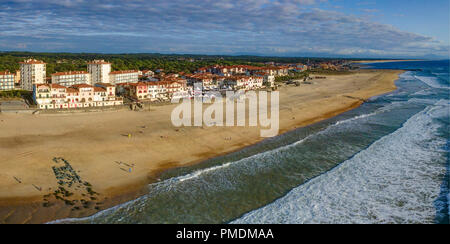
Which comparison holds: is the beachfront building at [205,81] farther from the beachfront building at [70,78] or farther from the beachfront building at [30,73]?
the beachfront building at [30,73]

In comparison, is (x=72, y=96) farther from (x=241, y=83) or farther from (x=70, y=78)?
(x=241, y=83)

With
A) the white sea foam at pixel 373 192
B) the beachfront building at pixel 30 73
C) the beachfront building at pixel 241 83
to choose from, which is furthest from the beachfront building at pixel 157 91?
the white sea foam at pixel 373 192

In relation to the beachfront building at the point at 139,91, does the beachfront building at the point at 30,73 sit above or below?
above

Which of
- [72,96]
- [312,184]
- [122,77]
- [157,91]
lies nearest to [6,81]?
[72,96]

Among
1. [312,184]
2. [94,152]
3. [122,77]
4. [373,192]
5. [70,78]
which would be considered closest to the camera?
[373,192]

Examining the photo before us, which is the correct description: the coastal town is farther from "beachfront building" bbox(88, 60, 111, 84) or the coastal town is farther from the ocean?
the ocean
